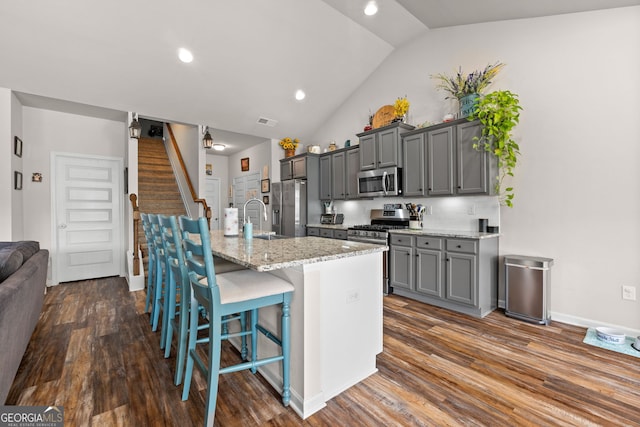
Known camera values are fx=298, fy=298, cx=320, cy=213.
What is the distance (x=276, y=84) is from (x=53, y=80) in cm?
301

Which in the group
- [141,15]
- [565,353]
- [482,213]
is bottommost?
[565,353]

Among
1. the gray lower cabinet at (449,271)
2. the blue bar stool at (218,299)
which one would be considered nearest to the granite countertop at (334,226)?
the gray lower cabinet at (449,271)

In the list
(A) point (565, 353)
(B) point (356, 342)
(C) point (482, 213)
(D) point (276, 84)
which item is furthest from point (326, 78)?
(A) point (565, 353)

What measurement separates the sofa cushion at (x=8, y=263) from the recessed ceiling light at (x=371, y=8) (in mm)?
4466

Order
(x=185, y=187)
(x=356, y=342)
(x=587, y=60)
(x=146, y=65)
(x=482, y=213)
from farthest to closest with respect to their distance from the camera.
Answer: (x=185, y=187) < (x=146, y=65) < (x=482, y=213) < (x=587, y=60) < (x=356, y=342)

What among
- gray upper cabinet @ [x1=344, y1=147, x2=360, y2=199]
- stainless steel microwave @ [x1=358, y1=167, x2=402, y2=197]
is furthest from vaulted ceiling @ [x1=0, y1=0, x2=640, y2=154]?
stainless steel microwave @ [x1=358, y1=167, x2=402, y2=197]

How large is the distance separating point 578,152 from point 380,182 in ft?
7.47

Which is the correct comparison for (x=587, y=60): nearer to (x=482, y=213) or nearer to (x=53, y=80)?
(x=482, y=213)

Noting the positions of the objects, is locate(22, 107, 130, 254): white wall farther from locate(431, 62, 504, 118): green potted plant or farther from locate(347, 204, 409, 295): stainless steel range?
locate(431, 62, 504, 118): green potted plant

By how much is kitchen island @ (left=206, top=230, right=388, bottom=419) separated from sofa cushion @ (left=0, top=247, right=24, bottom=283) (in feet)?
4.61

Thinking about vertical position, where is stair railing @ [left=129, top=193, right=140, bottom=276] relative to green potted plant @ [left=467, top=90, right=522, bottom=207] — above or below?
below

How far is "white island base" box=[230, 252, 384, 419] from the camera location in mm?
1724

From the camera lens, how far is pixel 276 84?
4.98 metres

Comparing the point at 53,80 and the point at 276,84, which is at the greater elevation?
the point at 276,84
